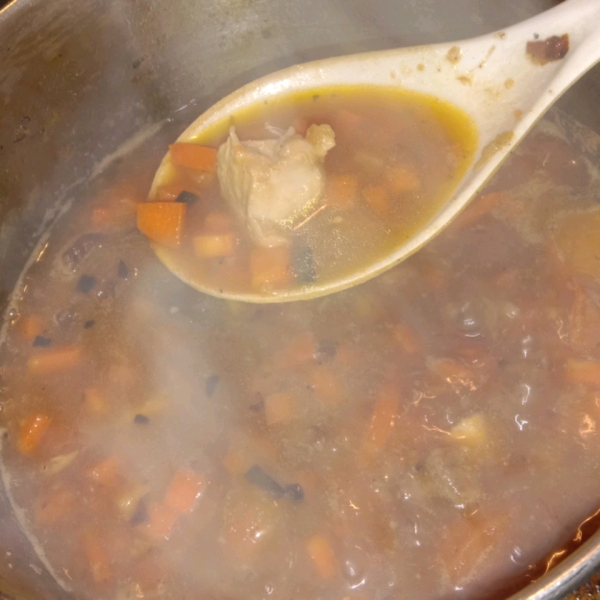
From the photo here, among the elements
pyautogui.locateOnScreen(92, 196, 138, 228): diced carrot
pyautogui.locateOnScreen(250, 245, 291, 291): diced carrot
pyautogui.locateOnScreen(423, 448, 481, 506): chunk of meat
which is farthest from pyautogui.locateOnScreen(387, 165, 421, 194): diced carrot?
pyautogui.locateOnScreen(92, 196, 138, 228): diced carrot

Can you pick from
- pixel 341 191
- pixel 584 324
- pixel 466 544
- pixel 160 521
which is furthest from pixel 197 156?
pixel 466 544

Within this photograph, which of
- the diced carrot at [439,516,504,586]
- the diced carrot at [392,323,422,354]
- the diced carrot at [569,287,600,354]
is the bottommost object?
the diced carrot at [439,516,504,586]

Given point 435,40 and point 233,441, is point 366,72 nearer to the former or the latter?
point 435,40

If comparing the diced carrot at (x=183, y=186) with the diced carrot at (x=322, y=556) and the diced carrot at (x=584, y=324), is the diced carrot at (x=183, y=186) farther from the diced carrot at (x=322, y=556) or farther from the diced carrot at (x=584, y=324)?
the diced carrot at (x=584, y=324)

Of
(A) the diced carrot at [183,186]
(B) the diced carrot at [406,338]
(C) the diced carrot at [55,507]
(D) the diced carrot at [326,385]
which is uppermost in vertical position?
(A) the diced carrot at [183,186]

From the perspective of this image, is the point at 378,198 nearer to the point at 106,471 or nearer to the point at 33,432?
the point at 106,471

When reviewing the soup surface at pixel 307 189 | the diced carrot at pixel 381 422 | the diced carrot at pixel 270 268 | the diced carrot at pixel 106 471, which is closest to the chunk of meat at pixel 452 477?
the diced carrot at pixel 381 422

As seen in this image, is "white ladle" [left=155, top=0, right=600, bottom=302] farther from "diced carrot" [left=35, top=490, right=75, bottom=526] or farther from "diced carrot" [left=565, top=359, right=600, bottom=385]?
"diced carrot" [left=35, top=490, right=75, bottom=526]
